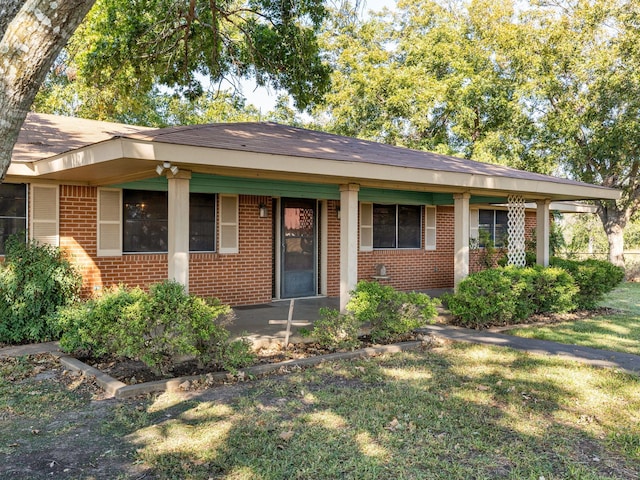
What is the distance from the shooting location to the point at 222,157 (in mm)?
5598

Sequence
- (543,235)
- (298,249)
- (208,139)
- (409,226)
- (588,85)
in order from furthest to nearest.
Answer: (588,85) < (409,226) < (298,249) < (543,235) < (208,139)

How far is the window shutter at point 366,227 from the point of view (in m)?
11.9

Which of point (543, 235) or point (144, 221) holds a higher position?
point (144, 221)

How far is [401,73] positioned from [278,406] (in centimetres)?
1727

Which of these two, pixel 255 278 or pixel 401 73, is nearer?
pixel 255 278

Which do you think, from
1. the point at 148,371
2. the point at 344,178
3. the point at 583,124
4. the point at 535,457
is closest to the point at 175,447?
the point at 148,371

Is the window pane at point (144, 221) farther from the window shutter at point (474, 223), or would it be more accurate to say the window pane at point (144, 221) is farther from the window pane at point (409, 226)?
the window shutter at point (474, 223)

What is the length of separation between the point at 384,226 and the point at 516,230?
3.17 m

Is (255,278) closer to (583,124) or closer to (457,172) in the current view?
(457,172)

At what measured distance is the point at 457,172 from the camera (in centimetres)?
804

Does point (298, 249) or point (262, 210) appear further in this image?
point (298, 249)

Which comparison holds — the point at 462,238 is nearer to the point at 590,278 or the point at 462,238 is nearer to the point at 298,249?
the point at 590,278

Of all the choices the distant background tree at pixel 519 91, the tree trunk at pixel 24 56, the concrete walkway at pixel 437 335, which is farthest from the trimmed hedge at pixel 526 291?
the distant background tree at pixel 519 91

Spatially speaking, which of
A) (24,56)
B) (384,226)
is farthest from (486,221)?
(24,56)
